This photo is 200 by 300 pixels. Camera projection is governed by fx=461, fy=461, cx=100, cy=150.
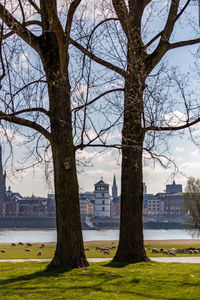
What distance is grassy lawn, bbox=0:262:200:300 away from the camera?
5488mm

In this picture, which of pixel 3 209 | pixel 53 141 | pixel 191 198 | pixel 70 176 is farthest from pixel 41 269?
pixel 3 209

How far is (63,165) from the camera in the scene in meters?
7.70

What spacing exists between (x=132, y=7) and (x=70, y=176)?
3718mm

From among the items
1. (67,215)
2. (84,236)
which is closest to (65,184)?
(67,215)

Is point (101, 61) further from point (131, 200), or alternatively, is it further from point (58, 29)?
point (131, 200)

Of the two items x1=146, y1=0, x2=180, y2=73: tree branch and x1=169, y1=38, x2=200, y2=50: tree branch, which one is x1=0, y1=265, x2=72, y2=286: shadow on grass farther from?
x1=169, y1=38, x2=200, y2=50: tree branch

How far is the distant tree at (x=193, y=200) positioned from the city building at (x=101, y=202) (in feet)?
279

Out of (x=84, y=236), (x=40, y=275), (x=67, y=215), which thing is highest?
(x=67, y=215)

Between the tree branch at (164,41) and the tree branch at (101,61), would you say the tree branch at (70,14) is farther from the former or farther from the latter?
the tree branch at (164,41)

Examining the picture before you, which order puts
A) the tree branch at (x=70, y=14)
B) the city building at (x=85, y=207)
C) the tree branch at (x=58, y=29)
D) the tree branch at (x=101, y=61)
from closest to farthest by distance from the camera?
the tree branch at (x=58, y=29)
the tree branch at (x=70, y=14)
the tree branch at (x=101, y=61)
the city building at (x=85, y=207)

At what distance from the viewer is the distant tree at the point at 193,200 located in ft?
100.0

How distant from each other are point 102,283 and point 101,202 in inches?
4502

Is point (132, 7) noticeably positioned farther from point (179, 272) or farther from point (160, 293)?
point (160, 293)

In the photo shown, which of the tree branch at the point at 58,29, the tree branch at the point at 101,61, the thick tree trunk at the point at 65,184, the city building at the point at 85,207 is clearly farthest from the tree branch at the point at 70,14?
the city building at the point at 85,207
